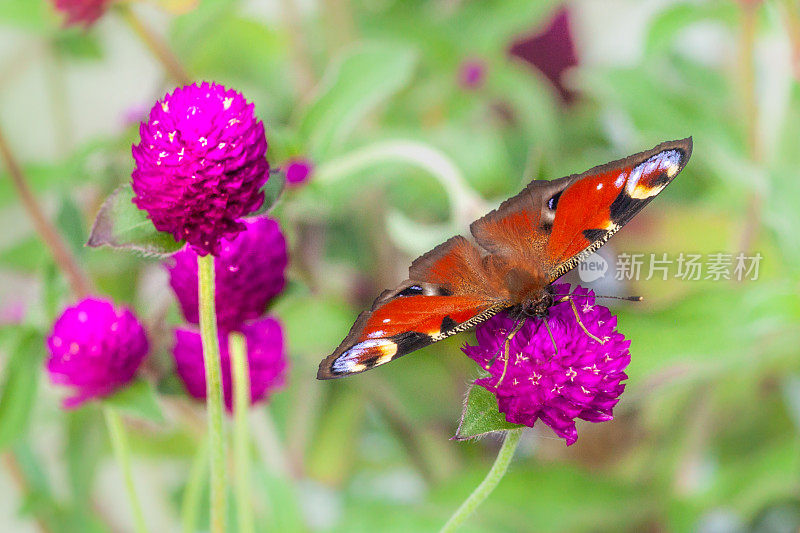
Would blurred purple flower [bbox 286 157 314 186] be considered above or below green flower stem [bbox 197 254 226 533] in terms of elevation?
above

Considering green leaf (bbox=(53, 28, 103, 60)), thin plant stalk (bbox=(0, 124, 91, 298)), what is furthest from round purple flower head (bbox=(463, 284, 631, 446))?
green leaf (bbox=(53, 28, 103, 60))

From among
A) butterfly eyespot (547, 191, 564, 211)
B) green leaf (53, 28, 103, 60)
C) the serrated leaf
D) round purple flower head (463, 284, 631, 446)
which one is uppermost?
green leaf (53, 28, 103, 60)

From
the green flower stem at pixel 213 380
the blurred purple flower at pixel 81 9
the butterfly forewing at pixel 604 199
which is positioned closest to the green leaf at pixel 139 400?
→ the green flower stem at pixel 213 380

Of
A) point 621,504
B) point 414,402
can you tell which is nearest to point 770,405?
point 621,504

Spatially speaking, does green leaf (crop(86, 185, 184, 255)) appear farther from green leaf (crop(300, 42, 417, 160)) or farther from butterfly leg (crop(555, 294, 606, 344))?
green leaf (crop(300, 42, 417, 160))

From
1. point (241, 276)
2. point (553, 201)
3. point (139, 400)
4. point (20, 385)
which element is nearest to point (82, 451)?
point (20, 385)

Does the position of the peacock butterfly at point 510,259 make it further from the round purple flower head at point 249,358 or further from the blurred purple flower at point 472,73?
the blurred purple flower at point 472,73

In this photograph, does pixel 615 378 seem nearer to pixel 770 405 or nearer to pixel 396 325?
pixel 396 325

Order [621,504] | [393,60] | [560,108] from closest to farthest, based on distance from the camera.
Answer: [393,60] → [621,504] → [560,108]
